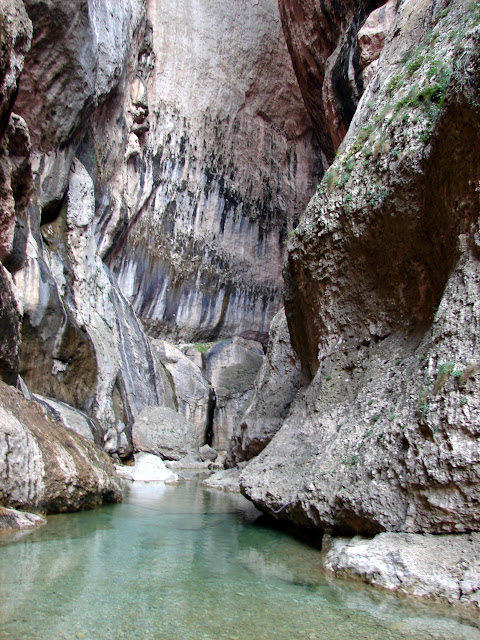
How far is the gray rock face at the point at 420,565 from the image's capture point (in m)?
3.65

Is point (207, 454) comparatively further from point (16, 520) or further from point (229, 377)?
point (16, 520)

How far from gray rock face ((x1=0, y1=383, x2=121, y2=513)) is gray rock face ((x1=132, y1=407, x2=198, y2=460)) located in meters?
8.41

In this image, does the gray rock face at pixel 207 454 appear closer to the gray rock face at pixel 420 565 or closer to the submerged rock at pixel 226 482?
the submerged rock at pixel 226 482

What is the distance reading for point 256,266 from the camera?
102 ft

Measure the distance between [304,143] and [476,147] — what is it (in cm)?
2887

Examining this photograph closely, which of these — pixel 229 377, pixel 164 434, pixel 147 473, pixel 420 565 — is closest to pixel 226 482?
pixel 147 473

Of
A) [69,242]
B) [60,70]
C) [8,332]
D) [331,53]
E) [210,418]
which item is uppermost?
[331,53]

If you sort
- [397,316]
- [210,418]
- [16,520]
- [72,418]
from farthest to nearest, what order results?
1. [210,418]
2. [72,418]
3. [397,316]
4. [16,520]

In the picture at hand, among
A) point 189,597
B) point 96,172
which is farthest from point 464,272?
point 96,172

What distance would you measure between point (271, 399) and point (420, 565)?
927 centimetres

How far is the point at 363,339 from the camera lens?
698 cm

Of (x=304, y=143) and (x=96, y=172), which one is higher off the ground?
(x=304, y=143)

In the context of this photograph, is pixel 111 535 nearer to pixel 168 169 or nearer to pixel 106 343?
pixel 106 343

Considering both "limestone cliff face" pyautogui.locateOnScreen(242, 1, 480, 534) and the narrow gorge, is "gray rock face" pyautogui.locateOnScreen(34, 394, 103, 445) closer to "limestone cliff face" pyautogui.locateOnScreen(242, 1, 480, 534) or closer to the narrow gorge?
the narrow gorge
